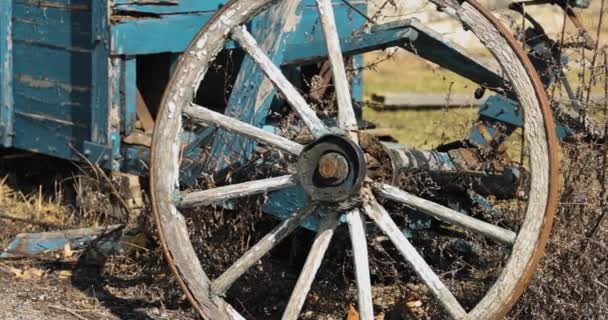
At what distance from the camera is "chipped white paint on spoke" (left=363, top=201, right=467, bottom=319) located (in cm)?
406

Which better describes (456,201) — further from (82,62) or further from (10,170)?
(10,170)

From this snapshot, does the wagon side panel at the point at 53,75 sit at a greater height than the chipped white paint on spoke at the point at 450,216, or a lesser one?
greater

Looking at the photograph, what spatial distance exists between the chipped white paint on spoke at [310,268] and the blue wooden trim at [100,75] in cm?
217

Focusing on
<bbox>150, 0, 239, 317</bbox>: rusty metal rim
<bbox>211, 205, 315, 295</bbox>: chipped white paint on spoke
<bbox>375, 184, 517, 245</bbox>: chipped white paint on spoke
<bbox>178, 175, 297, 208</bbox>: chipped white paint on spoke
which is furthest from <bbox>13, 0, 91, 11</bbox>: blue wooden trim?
<bbox>375, 184, 517, 245</bbox>: chipped white paint on spoke

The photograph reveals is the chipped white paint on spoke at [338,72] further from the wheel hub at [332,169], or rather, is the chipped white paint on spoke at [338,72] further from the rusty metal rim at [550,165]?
the rusty metal rim at [550,165]

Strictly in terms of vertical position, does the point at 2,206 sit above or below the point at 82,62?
below

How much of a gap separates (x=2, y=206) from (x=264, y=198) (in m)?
2.32

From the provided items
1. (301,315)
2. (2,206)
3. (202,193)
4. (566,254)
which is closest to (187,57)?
(202,193)

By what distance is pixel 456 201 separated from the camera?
5.22 m

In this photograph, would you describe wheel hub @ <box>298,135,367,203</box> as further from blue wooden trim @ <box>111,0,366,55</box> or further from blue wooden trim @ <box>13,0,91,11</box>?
blue wooden trim @ <box>13,0,91,11</box>

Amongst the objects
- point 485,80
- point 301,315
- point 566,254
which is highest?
point 485,80

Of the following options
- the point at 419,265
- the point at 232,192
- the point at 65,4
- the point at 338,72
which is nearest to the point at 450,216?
the point at 419,265

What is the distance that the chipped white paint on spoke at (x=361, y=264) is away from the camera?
4.18 meters

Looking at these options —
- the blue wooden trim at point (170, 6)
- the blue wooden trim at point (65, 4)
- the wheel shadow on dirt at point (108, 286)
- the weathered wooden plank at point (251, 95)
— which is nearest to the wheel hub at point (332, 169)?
the weathered wooden plank at point (251, 95)
